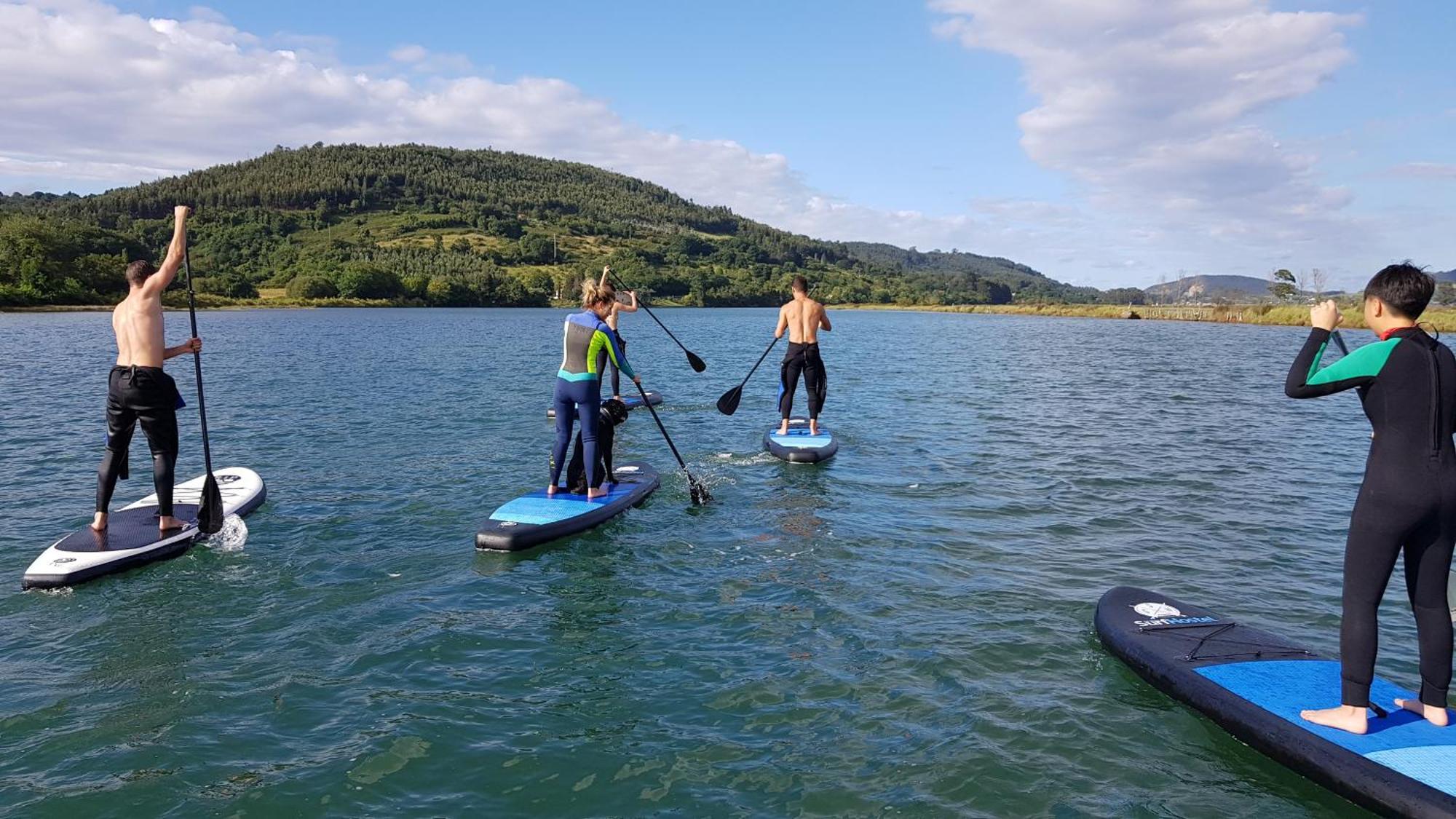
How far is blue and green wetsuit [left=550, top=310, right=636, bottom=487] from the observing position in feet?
34.8

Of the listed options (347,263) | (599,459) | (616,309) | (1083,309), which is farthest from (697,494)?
(1083,309)

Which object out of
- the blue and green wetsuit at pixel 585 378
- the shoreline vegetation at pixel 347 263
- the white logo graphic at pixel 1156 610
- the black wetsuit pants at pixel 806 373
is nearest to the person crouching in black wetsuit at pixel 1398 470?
the white logo graphic at pixel 1156 610

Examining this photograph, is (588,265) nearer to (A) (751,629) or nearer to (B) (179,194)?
(B) (179,194)

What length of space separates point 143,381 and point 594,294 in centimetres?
509

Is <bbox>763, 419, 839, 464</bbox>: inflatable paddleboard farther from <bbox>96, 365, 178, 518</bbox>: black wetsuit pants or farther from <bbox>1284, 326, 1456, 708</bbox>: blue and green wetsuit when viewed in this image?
<bbox>1284, 326, 1456, 708</bbox>: blue and green wetsuit

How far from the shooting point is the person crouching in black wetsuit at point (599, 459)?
37.0ft

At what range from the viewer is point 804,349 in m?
16.0

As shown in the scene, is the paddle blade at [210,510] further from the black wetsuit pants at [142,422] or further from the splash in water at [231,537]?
the black wetsuit pants at [142,422]

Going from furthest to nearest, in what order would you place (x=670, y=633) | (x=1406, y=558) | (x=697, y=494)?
(x=697, y=494) → (x=670, y=633) → (x=1406, y=558)

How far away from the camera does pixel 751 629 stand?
7.95 m

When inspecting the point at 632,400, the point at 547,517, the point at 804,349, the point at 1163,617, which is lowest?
the point at 1163,617

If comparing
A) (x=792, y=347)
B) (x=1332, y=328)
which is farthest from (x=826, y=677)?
(x=792, y=347)

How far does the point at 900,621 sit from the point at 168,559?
805 centimetres

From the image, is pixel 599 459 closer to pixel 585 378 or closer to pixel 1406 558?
pixel 585 378
